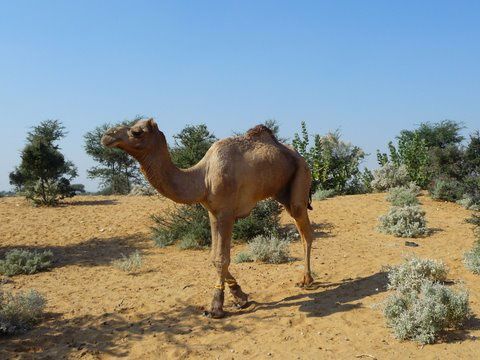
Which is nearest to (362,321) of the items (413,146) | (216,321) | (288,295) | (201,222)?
(288,295)

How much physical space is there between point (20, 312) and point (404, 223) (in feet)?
30.0

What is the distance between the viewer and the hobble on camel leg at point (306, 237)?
6.92 m

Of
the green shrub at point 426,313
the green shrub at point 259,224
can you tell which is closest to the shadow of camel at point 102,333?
the green shrub at point 426,313

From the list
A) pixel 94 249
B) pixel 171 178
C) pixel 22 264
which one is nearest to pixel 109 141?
pixel 171 178

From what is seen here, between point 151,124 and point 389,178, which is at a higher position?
point 151,124

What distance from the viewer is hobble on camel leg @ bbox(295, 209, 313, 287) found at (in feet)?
22.7

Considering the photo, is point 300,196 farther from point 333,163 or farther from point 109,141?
point 333,163

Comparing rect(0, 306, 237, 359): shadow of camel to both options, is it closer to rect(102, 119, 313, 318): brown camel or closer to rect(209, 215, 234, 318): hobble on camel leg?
rect(102, 119, 313, 318): brown camel

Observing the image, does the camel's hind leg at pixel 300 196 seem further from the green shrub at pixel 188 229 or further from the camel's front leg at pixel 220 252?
the green shrub at pixel 188 229

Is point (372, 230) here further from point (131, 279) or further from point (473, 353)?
point (473, 353)

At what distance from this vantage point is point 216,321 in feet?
20.2

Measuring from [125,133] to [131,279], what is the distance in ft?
13.5

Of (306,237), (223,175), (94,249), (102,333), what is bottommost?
(102,333)

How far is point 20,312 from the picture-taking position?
21.5ft
